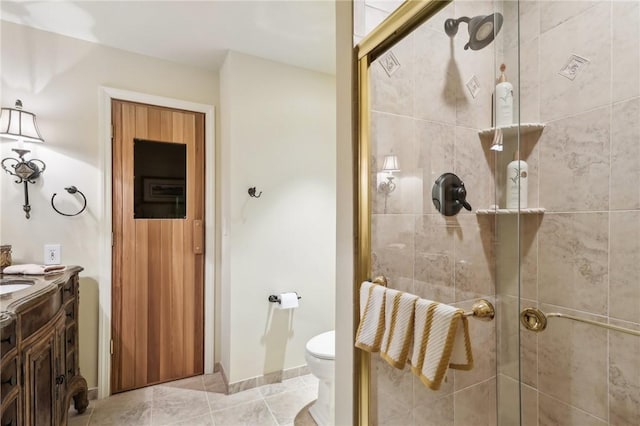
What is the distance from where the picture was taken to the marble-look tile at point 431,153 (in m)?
1.12

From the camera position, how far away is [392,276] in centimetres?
111

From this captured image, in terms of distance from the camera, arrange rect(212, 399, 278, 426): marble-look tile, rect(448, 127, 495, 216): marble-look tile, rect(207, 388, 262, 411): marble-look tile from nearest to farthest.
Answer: rect(448, 127, 495, 216): marble-look tile < rect(212, 399, 278, 426): marble-look tile < rect(207, 388, 262, 411): marble-look tile

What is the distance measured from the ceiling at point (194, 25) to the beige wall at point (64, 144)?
0.13 metres

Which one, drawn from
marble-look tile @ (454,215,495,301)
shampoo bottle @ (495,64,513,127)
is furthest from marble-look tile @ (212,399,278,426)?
shampoo bottle @ (495,64,513,127)

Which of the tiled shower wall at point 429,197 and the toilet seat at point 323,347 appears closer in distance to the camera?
the tiled shower wall at point 429,197

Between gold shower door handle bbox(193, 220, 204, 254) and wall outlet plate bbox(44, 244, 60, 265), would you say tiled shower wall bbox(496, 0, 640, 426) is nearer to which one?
gold shower door handle bbox(193, 220, 204, 254)

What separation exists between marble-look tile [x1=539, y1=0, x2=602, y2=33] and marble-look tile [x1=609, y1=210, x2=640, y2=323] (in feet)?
2.65

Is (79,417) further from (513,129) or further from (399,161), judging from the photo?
(513,129)

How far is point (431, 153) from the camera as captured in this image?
1.13 meters

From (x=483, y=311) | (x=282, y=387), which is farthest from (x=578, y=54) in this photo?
(x=282, y=387)

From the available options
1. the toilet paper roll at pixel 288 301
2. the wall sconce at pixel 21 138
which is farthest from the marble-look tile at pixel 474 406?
the wall sconce at pixel 21 138

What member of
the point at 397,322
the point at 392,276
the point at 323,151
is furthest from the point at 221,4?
the point at 397,322

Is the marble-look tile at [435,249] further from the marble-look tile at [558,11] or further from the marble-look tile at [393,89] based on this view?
the marble-look tile at [558,11]

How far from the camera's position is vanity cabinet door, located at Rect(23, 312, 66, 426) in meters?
1.20
